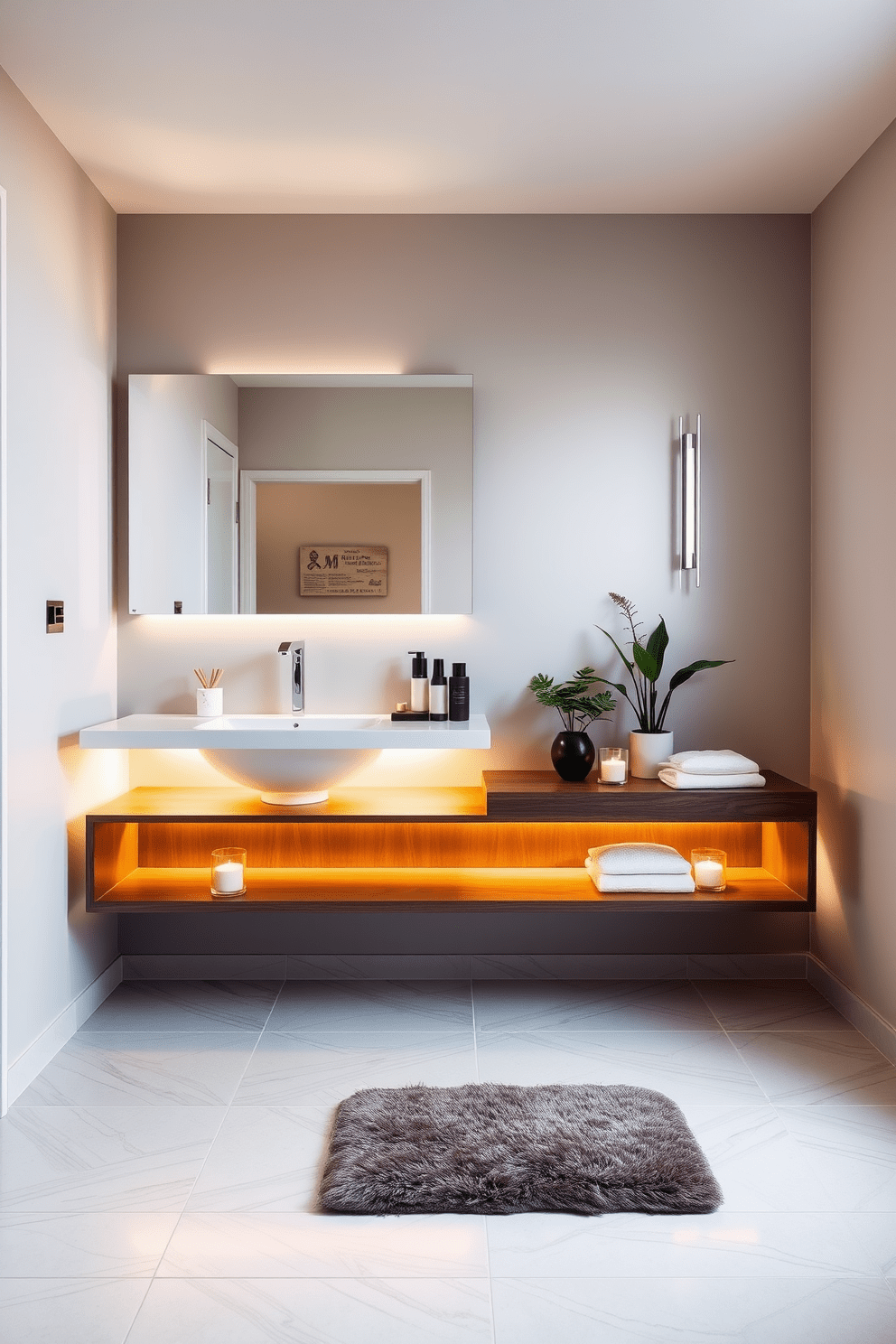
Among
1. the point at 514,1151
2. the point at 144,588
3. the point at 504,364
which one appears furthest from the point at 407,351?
the point at 514,1151

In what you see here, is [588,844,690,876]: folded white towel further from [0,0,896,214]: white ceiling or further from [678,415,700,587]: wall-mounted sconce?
[0,0,896,214]: white ceiling

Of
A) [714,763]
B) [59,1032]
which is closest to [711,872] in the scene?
[714,763]

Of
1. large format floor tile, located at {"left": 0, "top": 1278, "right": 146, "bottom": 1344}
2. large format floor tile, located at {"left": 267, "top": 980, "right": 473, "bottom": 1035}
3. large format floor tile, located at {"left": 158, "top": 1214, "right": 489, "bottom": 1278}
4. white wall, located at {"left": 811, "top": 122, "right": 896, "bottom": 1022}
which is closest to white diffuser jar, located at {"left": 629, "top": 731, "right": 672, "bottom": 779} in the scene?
white wall, located at {"left": 811, "top": 122, "right": 896, "bottom": 1022}

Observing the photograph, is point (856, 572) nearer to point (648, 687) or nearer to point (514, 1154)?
point (648, 687)

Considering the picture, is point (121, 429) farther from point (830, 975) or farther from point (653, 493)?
point (830, 975)

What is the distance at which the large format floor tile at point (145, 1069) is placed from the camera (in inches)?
94.3

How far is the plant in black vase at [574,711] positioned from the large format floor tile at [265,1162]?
3.81ft

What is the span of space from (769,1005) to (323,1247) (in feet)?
5.40

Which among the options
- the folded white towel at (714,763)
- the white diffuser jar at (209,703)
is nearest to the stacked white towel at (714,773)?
the folded white towel at (714,763)

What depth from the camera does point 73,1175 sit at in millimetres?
2066

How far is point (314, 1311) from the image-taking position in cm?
167

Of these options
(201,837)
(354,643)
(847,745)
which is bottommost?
(201,837)

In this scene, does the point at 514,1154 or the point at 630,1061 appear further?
the point at 630,1061

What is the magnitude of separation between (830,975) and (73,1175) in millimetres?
2141
